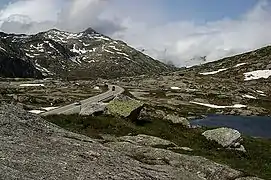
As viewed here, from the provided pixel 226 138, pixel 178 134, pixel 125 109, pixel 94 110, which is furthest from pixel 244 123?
pixel 226 138

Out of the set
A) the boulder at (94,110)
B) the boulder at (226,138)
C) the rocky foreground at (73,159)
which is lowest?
the rocky foreground at (73,159)

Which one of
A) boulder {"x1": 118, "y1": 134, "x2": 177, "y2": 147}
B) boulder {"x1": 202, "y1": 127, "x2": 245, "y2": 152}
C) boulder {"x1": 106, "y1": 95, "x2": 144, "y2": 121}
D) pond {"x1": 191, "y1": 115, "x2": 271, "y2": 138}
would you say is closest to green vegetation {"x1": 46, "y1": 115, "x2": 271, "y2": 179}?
boulder {"x1": 202, "y1": 127, "x2": 245, "y2": 152}

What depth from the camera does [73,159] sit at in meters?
27.8

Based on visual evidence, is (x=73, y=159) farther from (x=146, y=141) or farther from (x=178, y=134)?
(x=178, y=134)

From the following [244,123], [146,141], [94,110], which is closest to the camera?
[146,141]

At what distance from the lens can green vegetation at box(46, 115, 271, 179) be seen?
43.8m

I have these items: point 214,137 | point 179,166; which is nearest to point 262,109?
point 214,137

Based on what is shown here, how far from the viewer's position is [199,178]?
3120cm

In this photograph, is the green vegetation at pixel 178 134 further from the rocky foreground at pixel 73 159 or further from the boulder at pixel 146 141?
the rocky foreground at pixel 73 159

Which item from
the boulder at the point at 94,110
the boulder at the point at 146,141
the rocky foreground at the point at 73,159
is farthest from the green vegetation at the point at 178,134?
the rocky foreground at the point at 73,159

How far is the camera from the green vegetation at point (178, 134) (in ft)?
144

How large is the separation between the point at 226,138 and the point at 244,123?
97023mm

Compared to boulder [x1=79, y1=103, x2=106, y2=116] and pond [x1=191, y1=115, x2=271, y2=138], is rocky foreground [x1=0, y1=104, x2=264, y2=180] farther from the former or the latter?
pond [x1=191, y1=115, x2=271, y2=138]

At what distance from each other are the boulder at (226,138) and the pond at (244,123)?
70.8 meters
